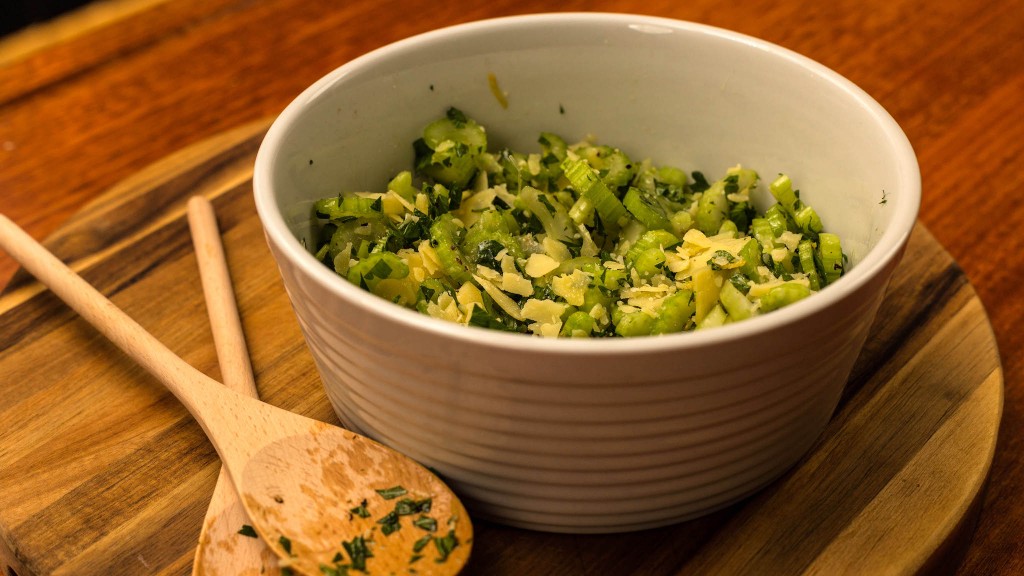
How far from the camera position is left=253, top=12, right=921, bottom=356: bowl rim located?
0.85 meters

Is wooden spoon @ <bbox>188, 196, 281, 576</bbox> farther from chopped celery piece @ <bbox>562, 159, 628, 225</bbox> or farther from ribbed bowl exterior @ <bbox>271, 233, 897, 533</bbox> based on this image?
chopped celery piece @ <bbox>562, 159, 628, 225</bbox>

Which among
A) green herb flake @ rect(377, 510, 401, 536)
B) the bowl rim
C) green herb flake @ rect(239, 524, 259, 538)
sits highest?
the bowl rim

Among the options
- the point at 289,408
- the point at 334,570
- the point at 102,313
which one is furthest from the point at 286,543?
the point at 102,313

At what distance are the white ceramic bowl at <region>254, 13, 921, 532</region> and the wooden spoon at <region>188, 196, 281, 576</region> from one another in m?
0.16

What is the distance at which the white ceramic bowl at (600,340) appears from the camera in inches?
34.8

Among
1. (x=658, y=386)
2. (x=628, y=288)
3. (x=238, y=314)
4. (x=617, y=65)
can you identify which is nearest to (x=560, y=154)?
(x=617, y=65)

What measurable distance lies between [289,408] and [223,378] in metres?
0.10

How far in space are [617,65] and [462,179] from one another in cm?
27

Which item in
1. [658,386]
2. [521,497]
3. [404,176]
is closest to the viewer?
[658,386]

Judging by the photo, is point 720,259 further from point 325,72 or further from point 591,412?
point 325,72

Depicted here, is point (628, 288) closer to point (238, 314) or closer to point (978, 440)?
point (978, 440)

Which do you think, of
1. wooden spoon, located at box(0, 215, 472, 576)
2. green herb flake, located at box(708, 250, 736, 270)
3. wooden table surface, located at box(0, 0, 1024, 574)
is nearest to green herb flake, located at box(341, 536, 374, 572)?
wooden spoon, located at box(0, 215, 472, 576)

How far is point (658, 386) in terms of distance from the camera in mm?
876

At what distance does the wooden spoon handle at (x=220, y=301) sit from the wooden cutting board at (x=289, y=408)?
0.03m
